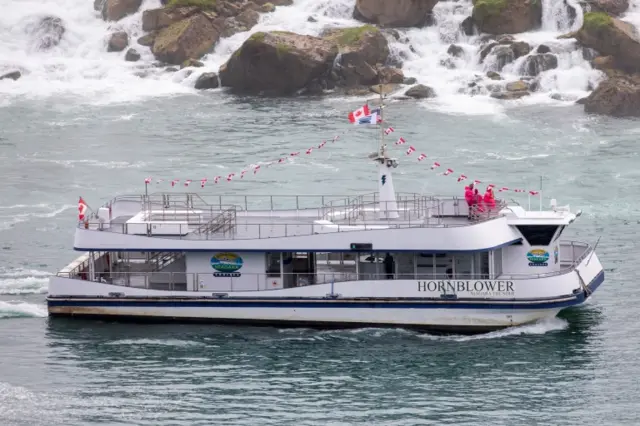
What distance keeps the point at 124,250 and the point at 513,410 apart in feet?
52.4

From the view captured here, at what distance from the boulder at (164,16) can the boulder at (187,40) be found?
3.27 feet

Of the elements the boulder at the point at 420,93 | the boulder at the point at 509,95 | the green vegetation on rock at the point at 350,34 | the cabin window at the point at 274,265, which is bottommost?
the cabin window at the point at 274,265

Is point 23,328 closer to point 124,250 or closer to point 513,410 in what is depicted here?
point 124,250

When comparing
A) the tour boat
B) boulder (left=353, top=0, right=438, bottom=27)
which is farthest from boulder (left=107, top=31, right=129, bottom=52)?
the tour boat

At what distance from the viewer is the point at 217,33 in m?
110

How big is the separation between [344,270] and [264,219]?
3.83 metres

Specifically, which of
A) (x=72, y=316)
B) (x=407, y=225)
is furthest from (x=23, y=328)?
(x=407, y=225)

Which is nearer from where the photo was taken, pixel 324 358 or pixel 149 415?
pixel 149 415

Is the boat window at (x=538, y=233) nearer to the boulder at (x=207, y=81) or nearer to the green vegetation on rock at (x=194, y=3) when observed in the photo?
the boulder at (x=207, y=81)

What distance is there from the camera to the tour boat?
164ft

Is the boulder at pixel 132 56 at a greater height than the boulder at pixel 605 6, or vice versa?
the boulder at pixel 605 6

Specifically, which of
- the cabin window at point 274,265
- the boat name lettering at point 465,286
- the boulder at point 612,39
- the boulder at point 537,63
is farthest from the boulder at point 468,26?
the boat name lettering at point 465,286

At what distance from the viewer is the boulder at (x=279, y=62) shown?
99.8m

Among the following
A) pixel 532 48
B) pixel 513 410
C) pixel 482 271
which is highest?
pixel 532 48
